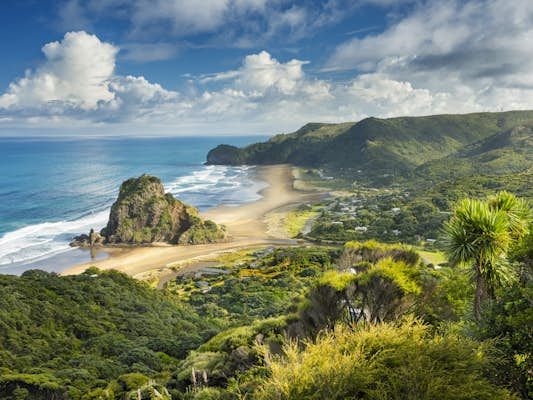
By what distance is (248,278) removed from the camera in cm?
5075

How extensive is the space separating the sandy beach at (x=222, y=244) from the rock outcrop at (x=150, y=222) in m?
2.77

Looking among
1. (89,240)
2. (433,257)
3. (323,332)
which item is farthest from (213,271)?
(323,332)

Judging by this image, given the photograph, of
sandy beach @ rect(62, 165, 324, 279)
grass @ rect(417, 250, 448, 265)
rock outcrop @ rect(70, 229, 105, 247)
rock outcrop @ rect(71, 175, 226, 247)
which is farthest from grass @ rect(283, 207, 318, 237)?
rock outcrop @ rect(70, 229, 105, 247)

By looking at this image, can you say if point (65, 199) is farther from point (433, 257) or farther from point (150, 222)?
point (433, 257)

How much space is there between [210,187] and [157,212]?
54682 millimetres

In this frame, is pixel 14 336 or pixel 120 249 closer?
pixel 14 336

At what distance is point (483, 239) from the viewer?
11.4 m

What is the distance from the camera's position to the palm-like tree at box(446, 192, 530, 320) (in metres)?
11.4

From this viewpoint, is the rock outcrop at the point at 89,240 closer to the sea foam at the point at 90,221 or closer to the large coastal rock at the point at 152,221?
the sea foam at the point at 90,221

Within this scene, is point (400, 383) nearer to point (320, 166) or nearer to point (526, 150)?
point (526, 150)

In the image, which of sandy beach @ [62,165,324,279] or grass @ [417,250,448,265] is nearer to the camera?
grass @ [417,250,448,265]

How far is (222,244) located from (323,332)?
55140mm

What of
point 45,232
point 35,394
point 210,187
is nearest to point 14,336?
point 35,394

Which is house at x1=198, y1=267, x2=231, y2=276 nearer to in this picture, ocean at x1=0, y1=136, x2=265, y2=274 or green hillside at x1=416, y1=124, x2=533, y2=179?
ocean at x1=0, y1=136, x2=265, y2=274
